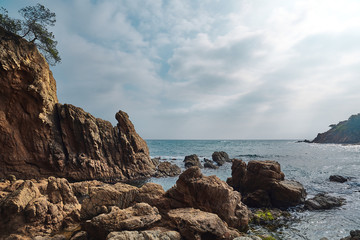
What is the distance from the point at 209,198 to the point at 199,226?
3165 millimetres

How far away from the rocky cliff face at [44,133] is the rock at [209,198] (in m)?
21.6

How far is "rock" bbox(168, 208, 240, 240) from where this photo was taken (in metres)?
7.94

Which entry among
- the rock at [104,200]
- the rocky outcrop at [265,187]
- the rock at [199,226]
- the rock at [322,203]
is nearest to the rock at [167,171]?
the rocky outcrop at [265,187]

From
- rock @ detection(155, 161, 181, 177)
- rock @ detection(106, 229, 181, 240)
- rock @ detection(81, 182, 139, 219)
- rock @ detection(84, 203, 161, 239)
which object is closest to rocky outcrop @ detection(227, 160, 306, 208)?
rock @ detection(106, 229, 181, 240)

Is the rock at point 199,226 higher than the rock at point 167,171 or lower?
higher

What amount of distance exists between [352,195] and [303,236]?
45.4 feet

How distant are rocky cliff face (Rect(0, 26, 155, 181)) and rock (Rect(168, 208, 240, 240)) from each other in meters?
23.9

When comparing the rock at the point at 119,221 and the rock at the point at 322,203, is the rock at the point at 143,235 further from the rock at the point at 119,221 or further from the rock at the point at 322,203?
the rock at the point at 322,203

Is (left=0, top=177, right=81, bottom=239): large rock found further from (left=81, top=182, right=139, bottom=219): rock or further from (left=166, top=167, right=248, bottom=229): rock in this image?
(left=166, top=167, right=248, bottom=229): rock

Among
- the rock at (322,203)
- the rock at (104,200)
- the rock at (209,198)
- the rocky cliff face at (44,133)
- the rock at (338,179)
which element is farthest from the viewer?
the rock at (338,179)

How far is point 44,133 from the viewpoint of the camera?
82.8ft

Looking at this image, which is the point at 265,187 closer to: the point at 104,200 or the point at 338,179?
the point at 338,179

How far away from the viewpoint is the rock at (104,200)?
30.3 ft

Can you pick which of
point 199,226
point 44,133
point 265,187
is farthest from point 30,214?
point 44,133
